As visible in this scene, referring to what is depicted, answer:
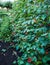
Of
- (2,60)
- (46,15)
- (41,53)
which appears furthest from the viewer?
(2,60)

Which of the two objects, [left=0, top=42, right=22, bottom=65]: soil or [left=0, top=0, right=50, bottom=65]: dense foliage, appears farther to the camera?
[left=0, top=42, right=22, bottom=65]: soil

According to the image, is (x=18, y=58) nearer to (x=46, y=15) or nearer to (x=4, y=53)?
(x=4, y=53)

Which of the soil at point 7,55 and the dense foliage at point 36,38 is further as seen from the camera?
the soil at point 7,55

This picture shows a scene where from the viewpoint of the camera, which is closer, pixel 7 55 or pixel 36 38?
pixel 36 38

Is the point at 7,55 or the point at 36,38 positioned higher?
the point at 36,38

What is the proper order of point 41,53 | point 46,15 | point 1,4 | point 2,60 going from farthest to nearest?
1. point 1,4
2. point 2,60
3. point 46,15
4. point 41,53

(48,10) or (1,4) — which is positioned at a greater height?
(48,10)

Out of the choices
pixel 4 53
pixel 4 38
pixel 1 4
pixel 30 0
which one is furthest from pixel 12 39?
pixel 1 4

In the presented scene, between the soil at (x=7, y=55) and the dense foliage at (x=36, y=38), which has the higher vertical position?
the dense foliage at (x=36, y=38)

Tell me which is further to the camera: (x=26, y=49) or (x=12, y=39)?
(x=12, y=39)

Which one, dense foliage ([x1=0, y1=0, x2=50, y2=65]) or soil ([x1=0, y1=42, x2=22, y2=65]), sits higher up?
dense foliage ([x1=0, y1=0, x2=50, y2=65])

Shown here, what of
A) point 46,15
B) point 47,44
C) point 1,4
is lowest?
point 1,4

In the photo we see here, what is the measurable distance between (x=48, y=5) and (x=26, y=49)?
1.07 meters

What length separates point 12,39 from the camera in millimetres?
5398
